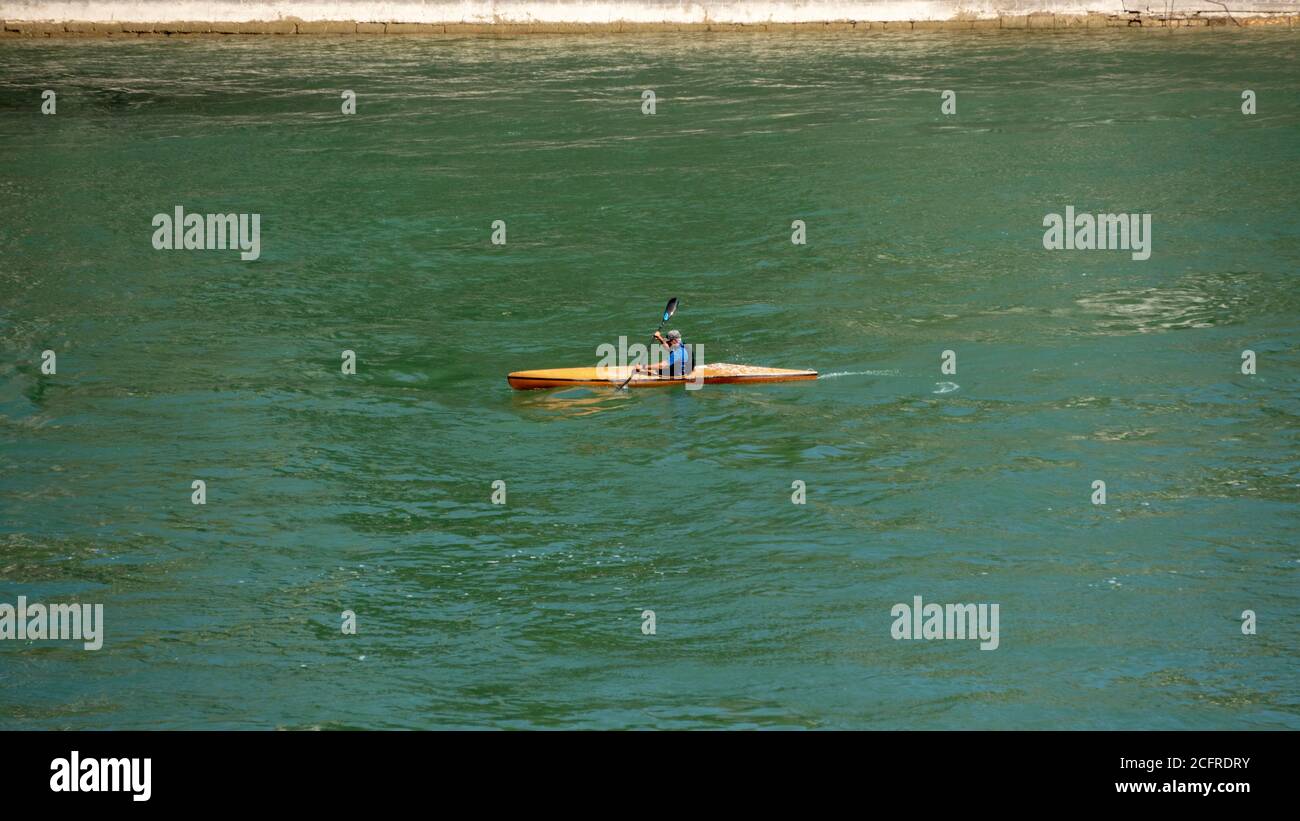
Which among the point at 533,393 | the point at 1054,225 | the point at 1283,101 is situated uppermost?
the point at 1283,101

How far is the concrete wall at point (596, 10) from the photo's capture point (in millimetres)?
55625

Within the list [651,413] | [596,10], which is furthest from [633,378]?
[596,10]

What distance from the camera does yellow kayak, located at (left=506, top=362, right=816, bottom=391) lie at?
25.6m

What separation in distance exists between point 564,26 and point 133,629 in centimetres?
4205

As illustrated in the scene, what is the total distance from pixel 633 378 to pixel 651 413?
920 millimetres

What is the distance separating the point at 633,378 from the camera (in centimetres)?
2575

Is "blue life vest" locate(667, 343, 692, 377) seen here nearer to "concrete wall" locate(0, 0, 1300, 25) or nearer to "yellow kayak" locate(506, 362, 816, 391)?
"yellow kayak" locate(506, 362, 816, 391)

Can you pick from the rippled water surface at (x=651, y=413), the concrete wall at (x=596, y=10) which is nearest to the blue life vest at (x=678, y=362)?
the rippled water surface at (x=651, y=413)

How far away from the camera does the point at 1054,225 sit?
118 feet

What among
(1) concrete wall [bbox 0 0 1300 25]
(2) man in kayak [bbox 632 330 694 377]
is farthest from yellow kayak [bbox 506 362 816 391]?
(1) concrete wall [bbox 0 0 1300 25]

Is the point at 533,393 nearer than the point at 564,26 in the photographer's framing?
Yes

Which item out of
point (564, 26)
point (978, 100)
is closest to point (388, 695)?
point (978, 100)

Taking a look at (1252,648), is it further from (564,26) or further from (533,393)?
(564,26)

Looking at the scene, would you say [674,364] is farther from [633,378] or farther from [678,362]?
[633,378]
